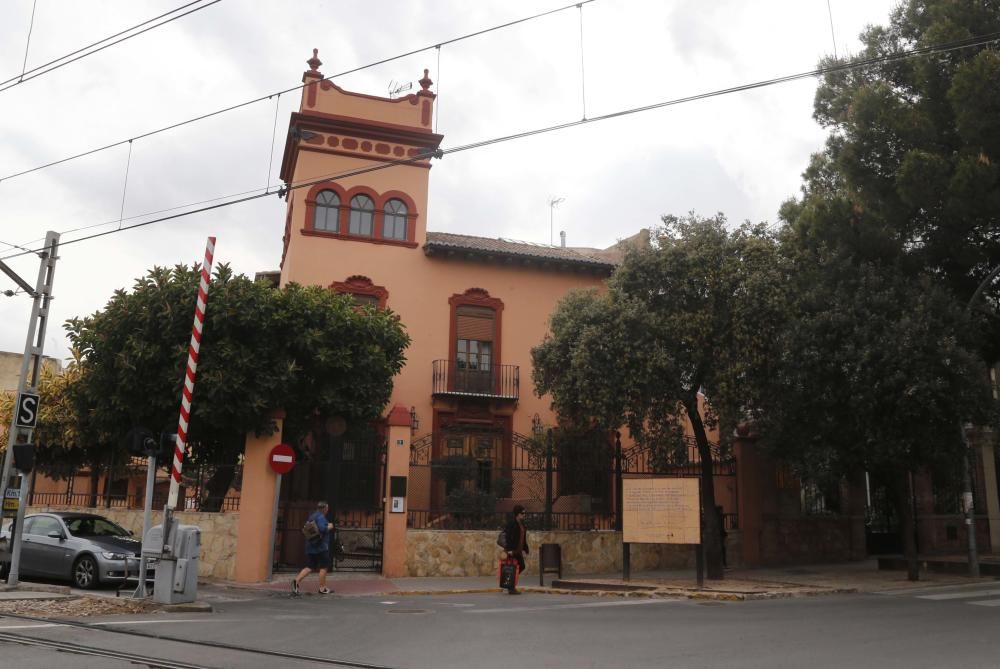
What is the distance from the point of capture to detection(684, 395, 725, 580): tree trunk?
57.7 feet

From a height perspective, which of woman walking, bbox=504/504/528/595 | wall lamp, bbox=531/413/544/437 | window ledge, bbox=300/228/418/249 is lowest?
woman walking, bbox=504/504/528/595

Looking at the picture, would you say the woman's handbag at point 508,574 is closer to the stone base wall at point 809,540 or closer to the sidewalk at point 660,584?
the sidewalk at point 660,584

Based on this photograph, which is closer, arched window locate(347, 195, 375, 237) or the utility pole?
the utility pole

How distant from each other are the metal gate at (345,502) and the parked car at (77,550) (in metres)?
3.41

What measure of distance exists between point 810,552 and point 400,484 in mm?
10551

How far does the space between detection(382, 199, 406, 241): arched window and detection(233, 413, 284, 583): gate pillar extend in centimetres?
1062

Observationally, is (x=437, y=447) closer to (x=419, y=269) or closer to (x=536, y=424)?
(x=536, y=424)

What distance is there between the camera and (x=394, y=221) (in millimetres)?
26938

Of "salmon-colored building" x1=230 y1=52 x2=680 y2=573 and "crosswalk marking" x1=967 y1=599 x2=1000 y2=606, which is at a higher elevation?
"salmon-colored building" x1=230 y1=52 x2=680 y2=573

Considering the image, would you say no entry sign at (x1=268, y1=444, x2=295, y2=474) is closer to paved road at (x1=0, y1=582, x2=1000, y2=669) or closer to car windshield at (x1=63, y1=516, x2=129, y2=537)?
car windshield at (x1=63, y1=516, x2=129, y2=537)

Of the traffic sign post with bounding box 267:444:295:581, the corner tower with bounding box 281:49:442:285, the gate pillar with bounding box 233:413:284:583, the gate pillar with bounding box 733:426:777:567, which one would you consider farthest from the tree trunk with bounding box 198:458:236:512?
the gate pillar with bounding box 733:426:777:567

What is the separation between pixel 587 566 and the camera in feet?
63.7

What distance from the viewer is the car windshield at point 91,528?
50.2 feet

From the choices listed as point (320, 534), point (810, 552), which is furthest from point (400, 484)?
point (810, 552)
